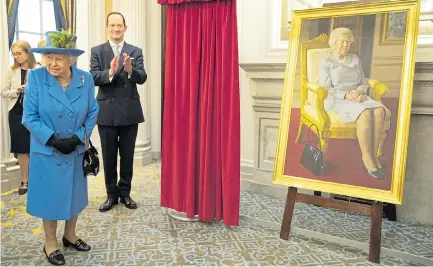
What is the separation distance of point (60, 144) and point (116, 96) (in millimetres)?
1041

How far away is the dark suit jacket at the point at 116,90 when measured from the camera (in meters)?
3.18

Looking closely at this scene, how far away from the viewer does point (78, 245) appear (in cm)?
260

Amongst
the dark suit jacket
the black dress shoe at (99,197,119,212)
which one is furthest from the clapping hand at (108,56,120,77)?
the black dress shoe at (99,197,119,212)

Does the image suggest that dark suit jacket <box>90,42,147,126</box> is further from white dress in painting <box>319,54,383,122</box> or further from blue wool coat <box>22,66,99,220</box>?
white dress in painting <box>319,54,383,122</box>

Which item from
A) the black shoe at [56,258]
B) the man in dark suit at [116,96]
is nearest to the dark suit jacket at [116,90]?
the man in dark suit at [116,96]

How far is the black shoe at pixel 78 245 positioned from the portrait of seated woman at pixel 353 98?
6.38ft

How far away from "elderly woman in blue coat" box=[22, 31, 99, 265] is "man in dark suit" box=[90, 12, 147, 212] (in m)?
0.73

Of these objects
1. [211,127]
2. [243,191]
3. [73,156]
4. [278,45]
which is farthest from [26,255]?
[278,45]

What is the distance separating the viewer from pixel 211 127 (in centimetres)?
298

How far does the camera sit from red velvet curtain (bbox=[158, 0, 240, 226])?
285 centimetres

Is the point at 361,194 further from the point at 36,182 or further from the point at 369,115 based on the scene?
the point at 36,182

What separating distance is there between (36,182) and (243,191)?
236 centimetres

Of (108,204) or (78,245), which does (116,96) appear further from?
(78,245)

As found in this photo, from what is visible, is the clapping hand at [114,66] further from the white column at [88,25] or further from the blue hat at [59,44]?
the white column at [88,25]
